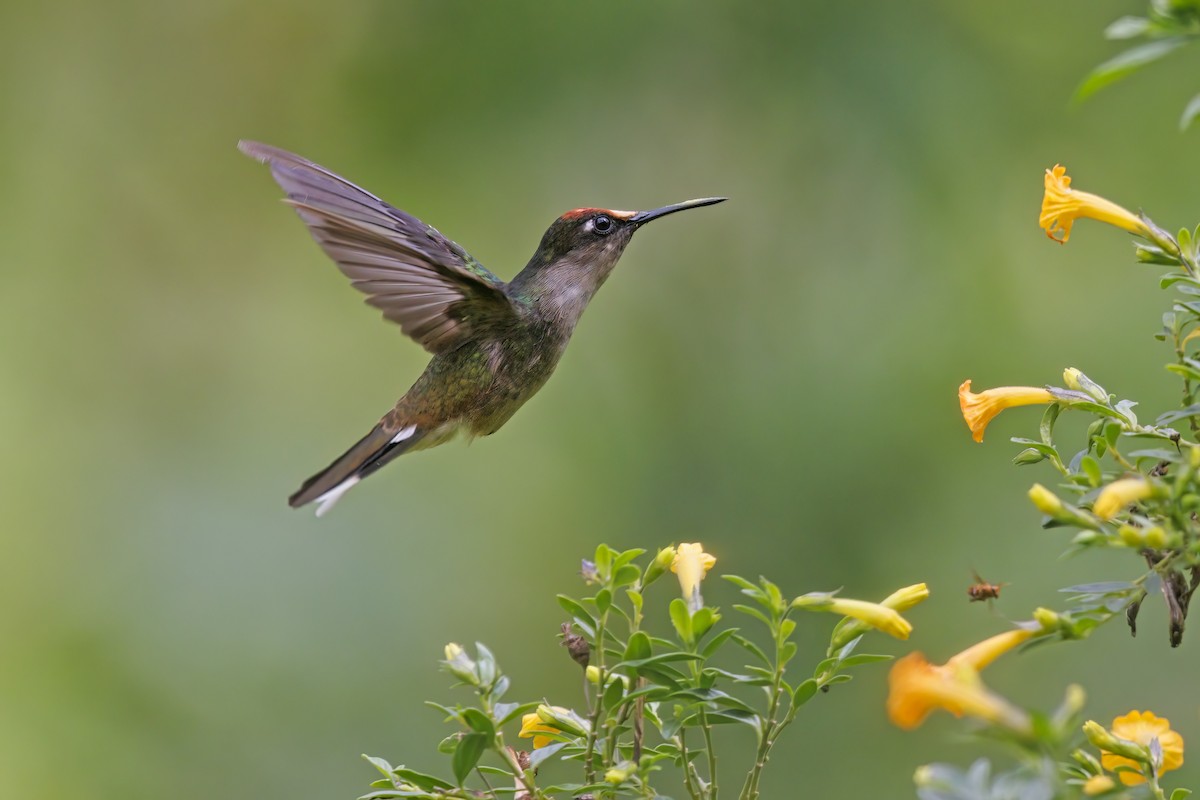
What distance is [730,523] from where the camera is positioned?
548 centimetres

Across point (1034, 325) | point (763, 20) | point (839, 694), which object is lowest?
point (839, 694)

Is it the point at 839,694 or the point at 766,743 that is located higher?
the point at 766,743

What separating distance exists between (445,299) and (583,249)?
23.6 inches

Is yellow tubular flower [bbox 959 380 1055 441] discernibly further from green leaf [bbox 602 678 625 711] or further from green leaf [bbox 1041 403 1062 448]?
green leaf [bbox 602 678 625 711]

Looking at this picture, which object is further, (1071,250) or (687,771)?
(1071,250)

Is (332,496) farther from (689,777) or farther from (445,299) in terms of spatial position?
(689,777)

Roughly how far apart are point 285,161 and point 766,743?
6.10 feet

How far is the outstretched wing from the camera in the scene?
2.73 meters

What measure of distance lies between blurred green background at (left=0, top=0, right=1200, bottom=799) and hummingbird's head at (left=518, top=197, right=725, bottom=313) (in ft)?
7.09

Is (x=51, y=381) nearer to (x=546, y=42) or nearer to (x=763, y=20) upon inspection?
(x=546, y=42)

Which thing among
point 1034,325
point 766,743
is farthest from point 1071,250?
point 766,743

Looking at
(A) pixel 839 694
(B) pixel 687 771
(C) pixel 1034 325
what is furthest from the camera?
(C) pixel 1034 325

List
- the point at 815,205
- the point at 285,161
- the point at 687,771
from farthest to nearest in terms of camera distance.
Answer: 1. the point at 815,205
2. the point at 285,161
3. the point at 687,771

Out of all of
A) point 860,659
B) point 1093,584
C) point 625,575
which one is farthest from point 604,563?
point 1093,584
